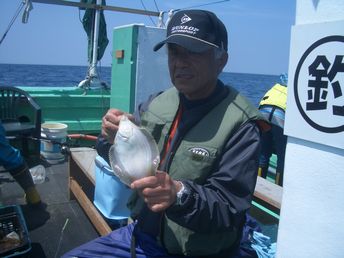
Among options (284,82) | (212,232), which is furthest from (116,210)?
(284,82)

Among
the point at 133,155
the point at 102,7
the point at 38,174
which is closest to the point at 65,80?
the point at 102,7

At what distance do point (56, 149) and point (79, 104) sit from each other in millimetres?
1287

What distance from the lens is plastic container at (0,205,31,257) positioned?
9.00 feet

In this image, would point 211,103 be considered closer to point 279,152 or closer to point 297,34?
point 297,34

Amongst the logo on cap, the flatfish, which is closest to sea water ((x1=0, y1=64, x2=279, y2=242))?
the logo on cap

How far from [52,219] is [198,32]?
3.01 meters

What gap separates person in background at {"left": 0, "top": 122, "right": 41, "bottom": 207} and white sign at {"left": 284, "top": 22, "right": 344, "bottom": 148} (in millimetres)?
3225

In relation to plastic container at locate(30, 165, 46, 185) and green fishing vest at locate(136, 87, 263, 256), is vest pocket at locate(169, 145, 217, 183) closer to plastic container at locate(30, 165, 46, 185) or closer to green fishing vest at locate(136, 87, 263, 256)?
green fishing vest at locate(136, 87, 263, 256)

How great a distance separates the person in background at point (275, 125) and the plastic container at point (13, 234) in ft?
9.70

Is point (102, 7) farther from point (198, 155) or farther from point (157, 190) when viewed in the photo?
point (157, 190)

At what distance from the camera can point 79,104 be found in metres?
6.80

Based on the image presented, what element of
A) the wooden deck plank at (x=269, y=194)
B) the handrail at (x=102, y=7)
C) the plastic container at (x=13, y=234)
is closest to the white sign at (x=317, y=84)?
the wooden deck plank at (x=269, y=194)

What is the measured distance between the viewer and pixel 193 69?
199 centimetres

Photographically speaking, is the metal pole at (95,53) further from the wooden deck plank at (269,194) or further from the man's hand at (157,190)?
the man's hand at (157,190)
